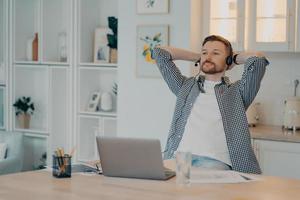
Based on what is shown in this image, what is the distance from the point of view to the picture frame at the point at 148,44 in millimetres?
4848

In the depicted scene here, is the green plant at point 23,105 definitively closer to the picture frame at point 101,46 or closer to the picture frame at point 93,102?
the picture frame at point 93,102

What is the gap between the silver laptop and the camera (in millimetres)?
2641

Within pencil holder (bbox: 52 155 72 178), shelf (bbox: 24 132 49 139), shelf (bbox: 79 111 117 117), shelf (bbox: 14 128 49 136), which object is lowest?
shelf (bbox: 24 132 49 139)

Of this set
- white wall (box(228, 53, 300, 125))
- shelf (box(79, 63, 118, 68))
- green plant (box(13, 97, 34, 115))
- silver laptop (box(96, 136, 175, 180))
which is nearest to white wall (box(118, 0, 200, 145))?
shelf (box(79, 63, 118, 68))

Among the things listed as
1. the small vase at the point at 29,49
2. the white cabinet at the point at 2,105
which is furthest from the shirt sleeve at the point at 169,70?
the white cabinet at the point at 2,105

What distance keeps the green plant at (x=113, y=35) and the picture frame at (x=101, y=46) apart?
71 mm

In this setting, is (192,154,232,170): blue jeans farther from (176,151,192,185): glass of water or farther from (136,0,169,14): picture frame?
(136,0,169,14): picture frame

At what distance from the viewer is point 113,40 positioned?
552 centimetres

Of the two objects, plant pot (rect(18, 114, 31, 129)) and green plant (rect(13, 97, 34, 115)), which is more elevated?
green plant (rect(13, 97, 34, 115))

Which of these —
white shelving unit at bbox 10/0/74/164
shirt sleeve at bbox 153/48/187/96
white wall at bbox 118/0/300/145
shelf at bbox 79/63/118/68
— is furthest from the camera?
white shelving unit at bbox 10/0/74/164

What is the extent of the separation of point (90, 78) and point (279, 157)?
84.7 inches

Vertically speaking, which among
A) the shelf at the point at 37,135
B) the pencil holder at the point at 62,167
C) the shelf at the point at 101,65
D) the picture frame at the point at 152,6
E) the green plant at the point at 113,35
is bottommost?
the shelf at the point at 37,135

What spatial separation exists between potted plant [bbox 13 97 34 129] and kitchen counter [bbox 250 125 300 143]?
100 inches

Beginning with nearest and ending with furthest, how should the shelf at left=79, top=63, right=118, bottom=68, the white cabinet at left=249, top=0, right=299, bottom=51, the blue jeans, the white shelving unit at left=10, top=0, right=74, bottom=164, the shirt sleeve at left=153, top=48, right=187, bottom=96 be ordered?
the blue jeans → the shirt sleeve at left=153, top=48, right=187, bottom=96 → the white cabinet at left=249, top=0, right=299, bottom=51 → the shelf at left=79, top=63, right=118, bottom=68 → the white shelving unit at left=10, top=0, right=74, bottom=164
